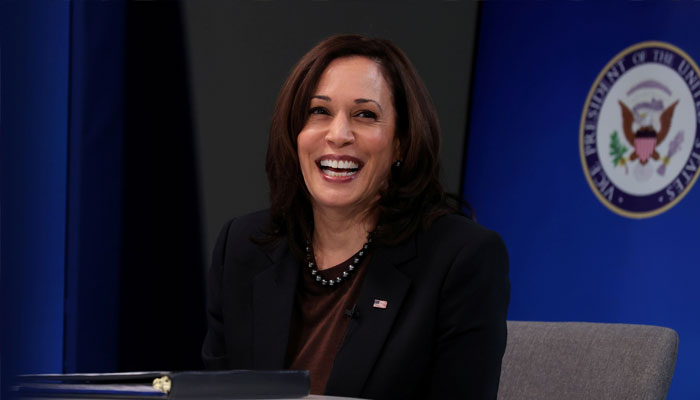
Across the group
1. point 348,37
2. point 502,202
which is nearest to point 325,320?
point 348,37

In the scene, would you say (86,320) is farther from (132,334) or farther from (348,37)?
(348,37)

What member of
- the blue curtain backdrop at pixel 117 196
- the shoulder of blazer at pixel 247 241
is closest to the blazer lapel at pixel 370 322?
the shoulder of blazer at pixel 247 241

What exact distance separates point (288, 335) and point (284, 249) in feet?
0.73

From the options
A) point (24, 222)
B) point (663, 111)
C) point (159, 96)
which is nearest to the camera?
point (24, 222)

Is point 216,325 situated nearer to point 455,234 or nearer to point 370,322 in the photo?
point 370,322

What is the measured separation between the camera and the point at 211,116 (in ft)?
11.9

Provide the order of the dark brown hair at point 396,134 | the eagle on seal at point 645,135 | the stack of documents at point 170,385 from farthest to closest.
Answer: the eagle on seal at point 645,135
the dark brown hair at point 396,134
the stack of documents at point 170,385

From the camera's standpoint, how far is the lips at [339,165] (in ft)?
5.32

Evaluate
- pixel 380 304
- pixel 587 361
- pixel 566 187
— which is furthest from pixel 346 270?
pixel 566 187

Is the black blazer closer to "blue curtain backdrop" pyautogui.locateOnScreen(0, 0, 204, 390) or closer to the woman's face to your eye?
the woman's face

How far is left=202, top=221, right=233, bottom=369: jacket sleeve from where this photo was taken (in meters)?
1.67

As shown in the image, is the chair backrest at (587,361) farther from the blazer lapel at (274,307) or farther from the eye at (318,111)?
the eye at (318,111)

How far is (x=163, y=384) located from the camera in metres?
0.69

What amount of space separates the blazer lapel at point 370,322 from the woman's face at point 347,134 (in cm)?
16
